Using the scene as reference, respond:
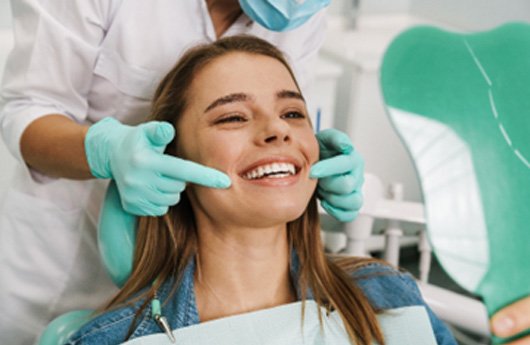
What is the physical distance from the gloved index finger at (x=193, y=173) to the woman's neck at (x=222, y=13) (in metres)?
0.45

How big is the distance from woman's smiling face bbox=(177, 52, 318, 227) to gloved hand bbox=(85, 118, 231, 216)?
0.07 m

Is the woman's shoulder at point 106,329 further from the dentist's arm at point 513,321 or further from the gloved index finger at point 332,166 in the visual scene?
the dentist's arm at point 513,321

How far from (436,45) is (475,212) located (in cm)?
32

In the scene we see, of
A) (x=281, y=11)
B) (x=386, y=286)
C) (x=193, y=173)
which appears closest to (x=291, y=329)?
(x=386, y=286)

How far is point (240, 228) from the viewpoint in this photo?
126cm

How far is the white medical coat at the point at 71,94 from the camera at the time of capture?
1313 millimetres

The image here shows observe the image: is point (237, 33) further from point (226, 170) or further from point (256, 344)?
point (256, 344)

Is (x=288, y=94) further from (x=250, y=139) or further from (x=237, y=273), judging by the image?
(x=237, y=273)

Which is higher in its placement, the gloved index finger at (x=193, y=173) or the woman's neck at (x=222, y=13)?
the woman's neck at (x=222, y=13)

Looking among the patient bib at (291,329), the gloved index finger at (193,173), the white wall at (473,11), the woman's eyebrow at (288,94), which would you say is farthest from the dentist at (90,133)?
the white wall at (473,11)

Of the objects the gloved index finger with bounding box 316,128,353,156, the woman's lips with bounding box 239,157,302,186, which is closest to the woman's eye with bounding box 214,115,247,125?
the woman's lips with bounding box 239,157,302,186

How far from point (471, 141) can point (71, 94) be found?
2.65 ft

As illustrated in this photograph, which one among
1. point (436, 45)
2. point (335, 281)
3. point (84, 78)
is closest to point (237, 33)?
point (84, 78)

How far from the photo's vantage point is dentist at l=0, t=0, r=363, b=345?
1187 mm
